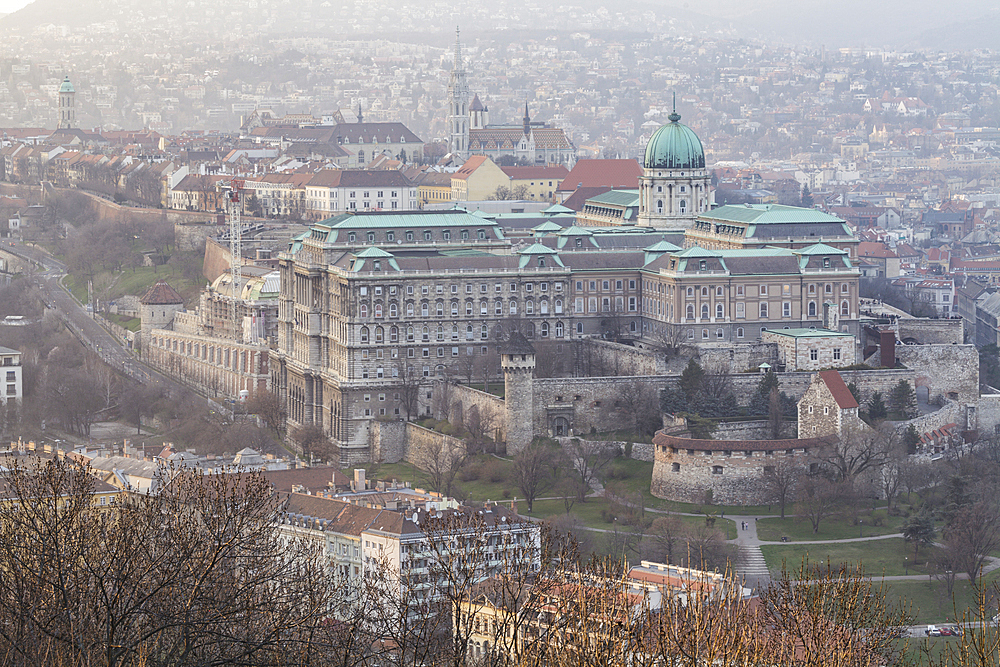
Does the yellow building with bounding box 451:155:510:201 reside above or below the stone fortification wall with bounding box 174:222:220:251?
above

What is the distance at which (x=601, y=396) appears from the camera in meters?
104

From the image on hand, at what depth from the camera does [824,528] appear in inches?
3563

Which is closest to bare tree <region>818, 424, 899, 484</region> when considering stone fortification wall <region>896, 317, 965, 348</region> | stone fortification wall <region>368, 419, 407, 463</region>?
stone fortification wall <region>896, 317, 965, 348</region>

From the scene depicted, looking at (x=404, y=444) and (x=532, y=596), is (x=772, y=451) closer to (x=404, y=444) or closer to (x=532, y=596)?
(x=404, y=444)

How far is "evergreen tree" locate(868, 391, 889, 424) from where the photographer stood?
10138 centimetres

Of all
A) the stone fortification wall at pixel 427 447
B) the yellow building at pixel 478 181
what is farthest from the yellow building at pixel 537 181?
the stone fortification wall at pixel 427 447

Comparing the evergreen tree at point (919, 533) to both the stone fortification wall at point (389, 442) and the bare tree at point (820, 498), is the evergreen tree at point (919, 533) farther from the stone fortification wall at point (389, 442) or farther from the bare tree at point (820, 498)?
the stone fortification wall at point (389, 442)

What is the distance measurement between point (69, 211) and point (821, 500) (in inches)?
4570

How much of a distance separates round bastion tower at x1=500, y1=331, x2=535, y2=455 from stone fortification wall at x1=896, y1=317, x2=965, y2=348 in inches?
811

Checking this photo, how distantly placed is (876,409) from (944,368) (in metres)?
7.04

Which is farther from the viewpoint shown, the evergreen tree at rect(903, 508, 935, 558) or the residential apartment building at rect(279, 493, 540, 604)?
the evergreen tree at rect(903, 508, 935, 558)

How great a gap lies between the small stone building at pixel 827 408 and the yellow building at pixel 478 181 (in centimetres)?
8620

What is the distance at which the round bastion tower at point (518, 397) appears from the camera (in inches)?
4018

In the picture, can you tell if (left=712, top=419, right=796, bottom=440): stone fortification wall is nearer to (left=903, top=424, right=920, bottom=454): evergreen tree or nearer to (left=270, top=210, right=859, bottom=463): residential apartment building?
(left=903, top=424, right=920, bottom=454): evergreen tree
